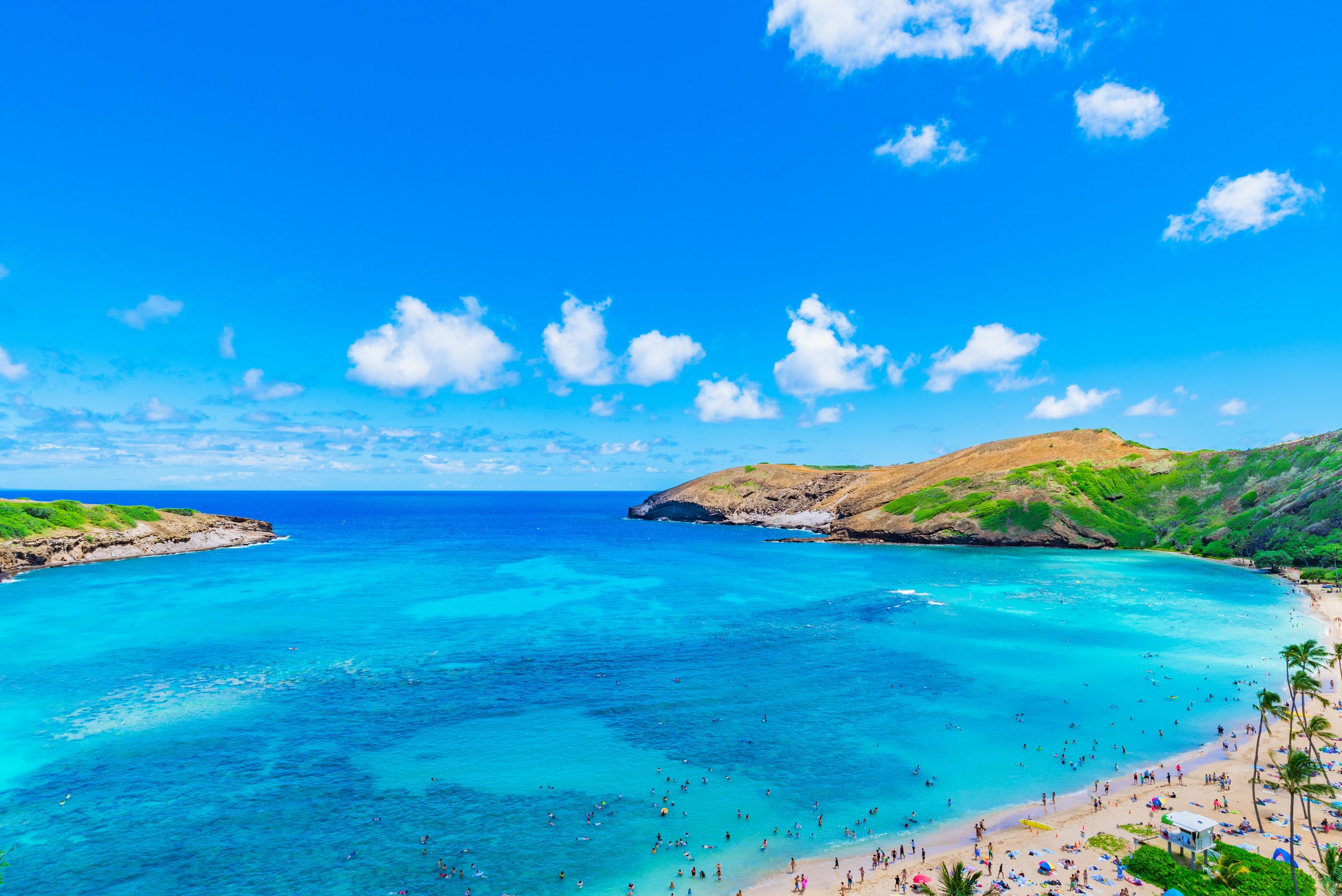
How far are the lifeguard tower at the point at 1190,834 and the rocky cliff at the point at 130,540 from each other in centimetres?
17309

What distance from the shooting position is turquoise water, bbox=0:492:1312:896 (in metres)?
36.7

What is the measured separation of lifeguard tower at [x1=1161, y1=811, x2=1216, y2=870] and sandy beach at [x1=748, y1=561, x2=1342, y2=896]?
8.57 ft

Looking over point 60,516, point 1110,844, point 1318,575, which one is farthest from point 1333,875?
point 60,516

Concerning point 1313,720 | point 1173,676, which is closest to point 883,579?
point 1173,676

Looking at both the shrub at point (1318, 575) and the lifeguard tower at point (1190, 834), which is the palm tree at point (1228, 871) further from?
the shrub at point (1318, 575)

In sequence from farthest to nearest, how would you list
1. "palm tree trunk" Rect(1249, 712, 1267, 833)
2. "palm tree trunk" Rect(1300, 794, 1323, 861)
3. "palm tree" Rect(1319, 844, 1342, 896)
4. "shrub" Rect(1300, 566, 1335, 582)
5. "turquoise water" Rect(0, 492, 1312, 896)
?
"shrub" Rect(1300, 566, 1335, 582)
"palm tree trunk" Rect(1249, 712, 1267, 833)
"turquoise water" Rect(0, 492, 1312, 896)
"palm tree trunk" Rect(1300, 794, 1323, 861)
"palm tree" Rect(1319, 844, 1342, 896)

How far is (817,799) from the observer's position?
138 ft

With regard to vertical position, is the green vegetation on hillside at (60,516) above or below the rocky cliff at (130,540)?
above

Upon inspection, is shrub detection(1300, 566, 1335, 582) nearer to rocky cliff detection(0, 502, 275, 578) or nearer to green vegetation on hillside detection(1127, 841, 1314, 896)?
green vegetation on hillside detection(1127, 841, 1314, 896)

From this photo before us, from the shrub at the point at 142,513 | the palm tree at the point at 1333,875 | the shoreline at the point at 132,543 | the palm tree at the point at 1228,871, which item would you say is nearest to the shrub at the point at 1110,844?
the palm tree at the point at 1228,871

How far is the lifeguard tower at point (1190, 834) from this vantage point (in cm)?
3278

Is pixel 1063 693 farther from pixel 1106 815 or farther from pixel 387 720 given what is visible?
pixel 387 720

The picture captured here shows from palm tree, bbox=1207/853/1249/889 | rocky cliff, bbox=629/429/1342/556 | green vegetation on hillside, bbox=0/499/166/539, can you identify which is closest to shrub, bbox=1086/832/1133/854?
palm tree, bbox=1207/853/1249/889

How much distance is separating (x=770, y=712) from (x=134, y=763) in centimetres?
4889
